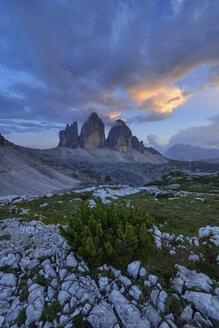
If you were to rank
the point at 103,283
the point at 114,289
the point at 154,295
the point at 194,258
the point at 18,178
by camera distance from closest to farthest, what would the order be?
the point at 154,295 → the point at 114,289 → the point at 103,283 → the point at 194,258 → the point at 18,178

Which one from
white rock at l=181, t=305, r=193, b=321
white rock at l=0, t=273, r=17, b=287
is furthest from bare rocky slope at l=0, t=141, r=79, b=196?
white rock at l=181, t=305, r=193, b=321

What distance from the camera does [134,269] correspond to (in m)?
4.45

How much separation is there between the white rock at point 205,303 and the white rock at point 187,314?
0.25 metres

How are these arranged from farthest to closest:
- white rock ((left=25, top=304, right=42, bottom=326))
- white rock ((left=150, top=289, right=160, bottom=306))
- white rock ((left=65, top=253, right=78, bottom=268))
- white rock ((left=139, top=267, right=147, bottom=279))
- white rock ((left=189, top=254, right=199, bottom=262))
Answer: white rock ((left=189, top=254, right=199, bottom=262)), white rock ((left=65, top=253, right=78, bottom=268)), white rock ((left=139, top=267, right=147, bottom=279)), white rock ((left=150, top=289, right=160, bottom=306)), white rock ((left=25, top=304, right=42, bottom=326))

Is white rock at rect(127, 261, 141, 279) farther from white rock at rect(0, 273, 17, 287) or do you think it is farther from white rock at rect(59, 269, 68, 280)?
white rock at rect(0, 273, 17, 287)

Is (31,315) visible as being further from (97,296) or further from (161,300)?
(161,300)

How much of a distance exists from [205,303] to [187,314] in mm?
578

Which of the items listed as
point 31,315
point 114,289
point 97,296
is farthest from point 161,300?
point 31,315

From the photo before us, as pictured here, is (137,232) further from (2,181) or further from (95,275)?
(2,181)

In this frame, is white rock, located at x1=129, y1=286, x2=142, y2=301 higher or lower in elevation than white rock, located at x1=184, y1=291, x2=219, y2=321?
lower

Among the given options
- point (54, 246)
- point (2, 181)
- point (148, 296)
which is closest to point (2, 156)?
point (2, 181)

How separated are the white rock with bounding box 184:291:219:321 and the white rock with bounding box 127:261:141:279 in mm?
1377

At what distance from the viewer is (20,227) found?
938 cm

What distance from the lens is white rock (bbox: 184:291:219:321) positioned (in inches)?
127
